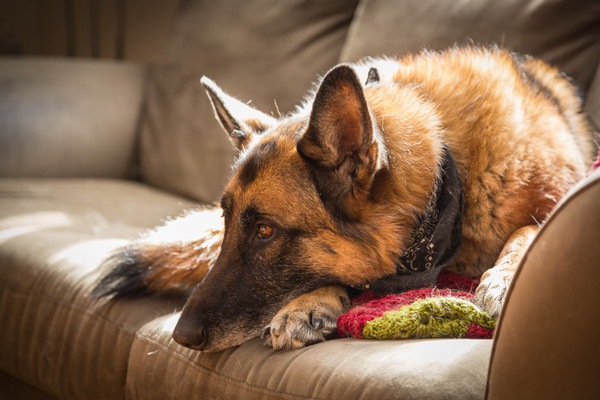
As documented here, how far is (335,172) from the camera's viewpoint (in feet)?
4.59

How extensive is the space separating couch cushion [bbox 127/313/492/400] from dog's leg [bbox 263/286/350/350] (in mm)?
29

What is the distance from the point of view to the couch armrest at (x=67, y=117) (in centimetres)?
278

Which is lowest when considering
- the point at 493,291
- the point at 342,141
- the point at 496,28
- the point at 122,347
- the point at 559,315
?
the point at 122,347

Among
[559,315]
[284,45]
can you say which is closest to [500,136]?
[559,315]

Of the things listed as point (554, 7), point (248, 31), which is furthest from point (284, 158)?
point (248, 31)

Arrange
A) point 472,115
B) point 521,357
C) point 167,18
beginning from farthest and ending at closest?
point 167,18 → point 472,115 → point 521,357

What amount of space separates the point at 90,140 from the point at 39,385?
4.29 feet

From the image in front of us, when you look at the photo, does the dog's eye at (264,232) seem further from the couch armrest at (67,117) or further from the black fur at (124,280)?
the couch armrest at (67,117)

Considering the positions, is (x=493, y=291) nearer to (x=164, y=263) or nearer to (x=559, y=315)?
(x=559, y=315)

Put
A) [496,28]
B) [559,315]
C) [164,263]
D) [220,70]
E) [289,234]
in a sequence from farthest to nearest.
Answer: [220,70], [496,28], [164,263], [289,234], [559,315]

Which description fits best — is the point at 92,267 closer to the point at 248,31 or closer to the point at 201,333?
the point at 201,333

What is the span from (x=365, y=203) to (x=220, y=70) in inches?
53.4

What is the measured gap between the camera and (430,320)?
121cm

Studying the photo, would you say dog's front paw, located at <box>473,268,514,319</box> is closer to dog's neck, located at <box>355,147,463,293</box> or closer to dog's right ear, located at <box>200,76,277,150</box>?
dog's neck, located at <box>355,147,463,293</box>
